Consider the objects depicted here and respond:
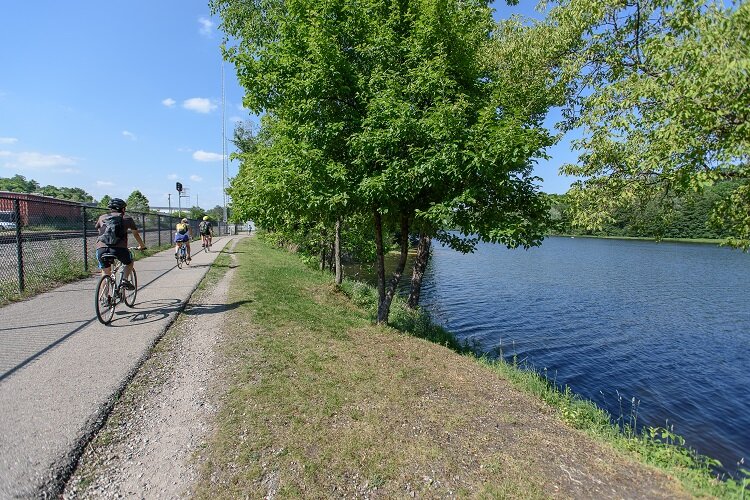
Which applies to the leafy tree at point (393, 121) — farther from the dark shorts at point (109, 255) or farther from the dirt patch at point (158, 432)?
the dirt patch at point (158, 432)

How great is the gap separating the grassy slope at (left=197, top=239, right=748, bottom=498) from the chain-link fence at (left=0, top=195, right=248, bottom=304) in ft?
18.2

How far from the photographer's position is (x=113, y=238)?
6516 millimetres

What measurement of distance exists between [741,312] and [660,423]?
14.5 m

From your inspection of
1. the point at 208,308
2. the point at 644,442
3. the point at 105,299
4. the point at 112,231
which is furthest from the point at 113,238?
the point at 644,442

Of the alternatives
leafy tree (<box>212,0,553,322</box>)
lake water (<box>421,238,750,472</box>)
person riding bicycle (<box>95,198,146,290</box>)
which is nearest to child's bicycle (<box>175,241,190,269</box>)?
person riding bicycle (<box>95,198,146,290</box>)

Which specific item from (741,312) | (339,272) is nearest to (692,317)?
(741,312)

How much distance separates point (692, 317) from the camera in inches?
639

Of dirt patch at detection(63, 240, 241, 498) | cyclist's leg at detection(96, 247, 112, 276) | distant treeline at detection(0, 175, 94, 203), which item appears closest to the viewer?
dirt patch at detection(63, 240, 241, 498)

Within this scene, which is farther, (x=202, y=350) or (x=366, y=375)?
(x=202, y=350)

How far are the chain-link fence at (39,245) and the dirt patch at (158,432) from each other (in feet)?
15.9

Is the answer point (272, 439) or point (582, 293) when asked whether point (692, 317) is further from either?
point (272, 439)

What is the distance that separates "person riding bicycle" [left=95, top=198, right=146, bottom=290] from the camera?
644 cm

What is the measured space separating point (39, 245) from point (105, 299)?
4.76 metres

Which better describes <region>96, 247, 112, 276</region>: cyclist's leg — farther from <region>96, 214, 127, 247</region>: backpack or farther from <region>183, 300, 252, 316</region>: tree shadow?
<region>183, 300, 252, 316</region>: tree shadow
